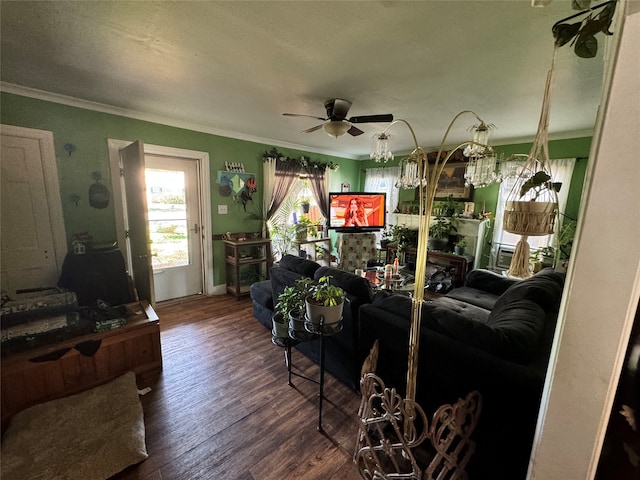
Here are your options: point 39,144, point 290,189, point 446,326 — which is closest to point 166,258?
point 39,144

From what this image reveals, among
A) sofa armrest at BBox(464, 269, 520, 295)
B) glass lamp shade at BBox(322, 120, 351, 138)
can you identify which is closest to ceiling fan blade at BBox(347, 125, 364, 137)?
glass lamp shade at BBox(322, 120, 351, 138)

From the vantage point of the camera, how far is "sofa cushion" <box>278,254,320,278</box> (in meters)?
2.28

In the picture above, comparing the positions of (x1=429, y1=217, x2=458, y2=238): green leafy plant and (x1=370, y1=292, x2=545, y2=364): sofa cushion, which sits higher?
(x1=429, y1=217, x2=458, y2=238): green leafy plant

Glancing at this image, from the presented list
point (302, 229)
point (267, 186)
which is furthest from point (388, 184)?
point (267, 186)

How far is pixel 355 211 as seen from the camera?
459 centimetres

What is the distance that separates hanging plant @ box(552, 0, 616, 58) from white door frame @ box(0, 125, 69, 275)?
370 cm

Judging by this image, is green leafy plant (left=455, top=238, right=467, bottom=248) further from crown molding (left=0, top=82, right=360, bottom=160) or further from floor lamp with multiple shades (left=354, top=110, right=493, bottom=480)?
floor lamp with multiple shades (left=354, top=110, right=493, bottom=480)

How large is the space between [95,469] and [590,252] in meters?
2.23

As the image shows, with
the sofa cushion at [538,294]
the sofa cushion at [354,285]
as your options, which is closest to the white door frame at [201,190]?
the sofa cushion at [354,285]

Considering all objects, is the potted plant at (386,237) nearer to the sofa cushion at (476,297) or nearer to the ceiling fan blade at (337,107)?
the sofa cushion at (476,297)

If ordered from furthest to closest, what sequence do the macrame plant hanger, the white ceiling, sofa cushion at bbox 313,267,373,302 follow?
sofa cushion at bbox 313,267,373,302 < the white ceiling < the macrame plant hanger

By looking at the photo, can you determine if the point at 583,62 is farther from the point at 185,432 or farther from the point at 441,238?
the point at 185,432

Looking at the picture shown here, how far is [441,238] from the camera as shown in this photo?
4246 millimetres

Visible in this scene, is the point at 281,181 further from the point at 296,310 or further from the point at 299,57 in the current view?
the point at 296,310
